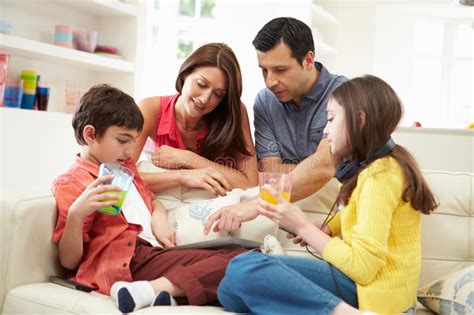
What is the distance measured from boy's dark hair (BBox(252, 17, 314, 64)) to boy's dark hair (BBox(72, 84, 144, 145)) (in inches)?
28.1

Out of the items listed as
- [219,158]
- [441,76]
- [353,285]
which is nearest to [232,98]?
[219,158]

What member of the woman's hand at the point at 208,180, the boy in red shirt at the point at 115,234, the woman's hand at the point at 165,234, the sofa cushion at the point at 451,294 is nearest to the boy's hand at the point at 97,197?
the boy in red shirt at the point at 115,234

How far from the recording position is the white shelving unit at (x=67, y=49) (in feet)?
11.9

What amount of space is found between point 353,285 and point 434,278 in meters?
0.58

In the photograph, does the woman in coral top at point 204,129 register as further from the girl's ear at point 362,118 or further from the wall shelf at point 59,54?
the wall shelf at point 59,54

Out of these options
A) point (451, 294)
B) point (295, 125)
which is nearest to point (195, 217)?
point (295, 125)

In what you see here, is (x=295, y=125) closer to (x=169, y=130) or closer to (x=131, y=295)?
(x=169, y=130)

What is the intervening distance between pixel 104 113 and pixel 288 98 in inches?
33.9

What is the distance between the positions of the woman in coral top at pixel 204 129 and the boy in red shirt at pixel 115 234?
0.26 m

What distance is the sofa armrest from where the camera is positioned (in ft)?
6.25

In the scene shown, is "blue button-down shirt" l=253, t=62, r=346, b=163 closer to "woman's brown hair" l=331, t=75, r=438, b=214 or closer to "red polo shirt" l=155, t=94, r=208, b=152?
"red polo shirt" l=155, t=94, r=208, b=152

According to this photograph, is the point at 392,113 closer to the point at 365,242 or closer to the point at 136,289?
the point at 365,242

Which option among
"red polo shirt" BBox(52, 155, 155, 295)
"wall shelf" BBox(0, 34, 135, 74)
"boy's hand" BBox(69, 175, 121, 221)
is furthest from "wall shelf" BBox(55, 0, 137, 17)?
"boy's hand" BBox(69, 175, 121, 221)

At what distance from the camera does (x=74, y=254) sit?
2.01 m
